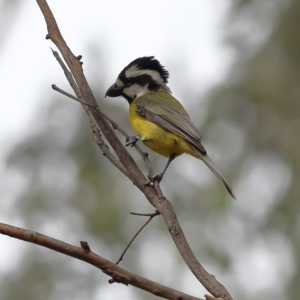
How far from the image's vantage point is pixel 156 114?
4789 mm

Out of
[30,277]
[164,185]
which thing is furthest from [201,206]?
[30,277]

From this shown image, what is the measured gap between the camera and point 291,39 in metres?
7.78

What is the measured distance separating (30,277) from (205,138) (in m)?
2.58

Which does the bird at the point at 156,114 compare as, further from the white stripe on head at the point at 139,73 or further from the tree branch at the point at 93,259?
the tree branch at the point at 93,259

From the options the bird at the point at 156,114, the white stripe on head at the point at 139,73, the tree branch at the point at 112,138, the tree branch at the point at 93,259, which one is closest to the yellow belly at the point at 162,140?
the bird at the point at 156,114

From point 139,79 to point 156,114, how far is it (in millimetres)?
612

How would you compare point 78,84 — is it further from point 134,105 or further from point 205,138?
point 205,138

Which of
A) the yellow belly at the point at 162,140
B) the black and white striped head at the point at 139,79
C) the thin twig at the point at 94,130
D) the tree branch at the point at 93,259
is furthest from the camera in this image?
the black and white striped head at the point at 139,79

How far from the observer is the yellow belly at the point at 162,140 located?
446 cm

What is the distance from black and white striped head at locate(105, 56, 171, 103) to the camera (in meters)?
5.15

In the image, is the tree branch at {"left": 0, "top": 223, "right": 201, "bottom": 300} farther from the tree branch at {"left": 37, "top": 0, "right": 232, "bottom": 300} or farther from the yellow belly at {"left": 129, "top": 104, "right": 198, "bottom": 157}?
the yellow belly at {"left": 129, "top": 104, "right": 198, "bottom": 157}

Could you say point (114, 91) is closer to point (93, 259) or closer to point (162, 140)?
point (162, 140)

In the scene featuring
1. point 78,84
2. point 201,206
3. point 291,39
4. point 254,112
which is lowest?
point 78,84

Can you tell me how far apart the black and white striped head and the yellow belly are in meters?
0.61
